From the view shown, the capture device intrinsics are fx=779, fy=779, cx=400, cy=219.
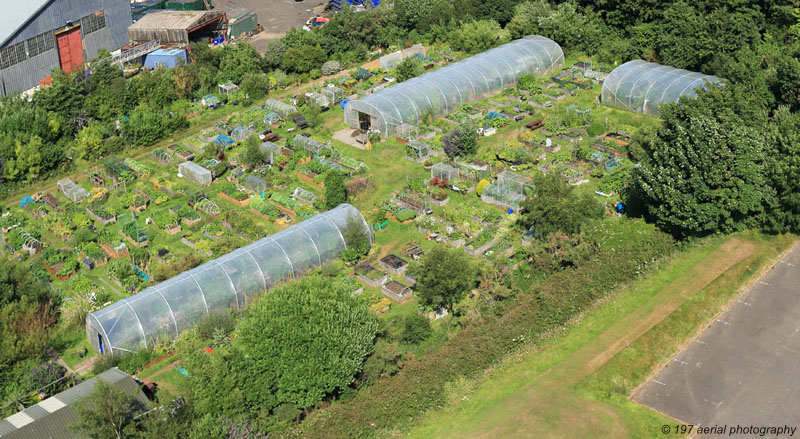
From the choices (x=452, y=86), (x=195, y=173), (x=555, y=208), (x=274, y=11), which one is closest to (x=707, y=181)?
(x=555, y=208)

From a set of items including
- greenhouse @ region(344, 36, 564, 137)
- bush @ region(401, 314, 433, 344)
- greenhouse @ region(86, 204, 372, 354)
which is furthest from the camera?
greenhouse @ region(344, 36, 564, 137)

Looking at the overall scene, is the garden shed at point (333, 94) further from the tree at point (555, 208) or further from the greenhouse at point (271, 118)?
the tree at point (555, 208)

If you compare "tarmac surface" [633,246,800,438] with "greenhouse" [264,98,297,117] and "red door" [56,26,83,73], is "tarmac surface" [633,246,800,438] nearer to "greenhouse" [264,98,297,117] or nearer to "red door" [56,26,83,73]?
"greenhouse" [264,98,297,117]

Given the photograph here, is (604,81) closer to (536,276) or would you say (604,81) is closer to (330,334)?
(536,276)

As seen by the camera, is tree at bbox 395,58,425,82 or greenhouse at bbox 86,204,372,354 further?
tree at bbox 395,58,425,82

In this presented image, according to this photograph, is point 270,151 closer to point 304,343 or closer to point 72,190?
point 72,190

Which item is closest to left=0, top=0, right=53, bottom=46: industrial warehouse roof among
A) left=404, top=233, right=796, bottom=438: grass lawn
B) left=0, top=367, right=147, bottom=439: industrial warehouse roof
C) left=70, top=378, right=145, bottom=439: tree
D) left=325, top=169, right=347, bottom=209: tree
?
left=325, top=169, right=347, bottom=209: tree
